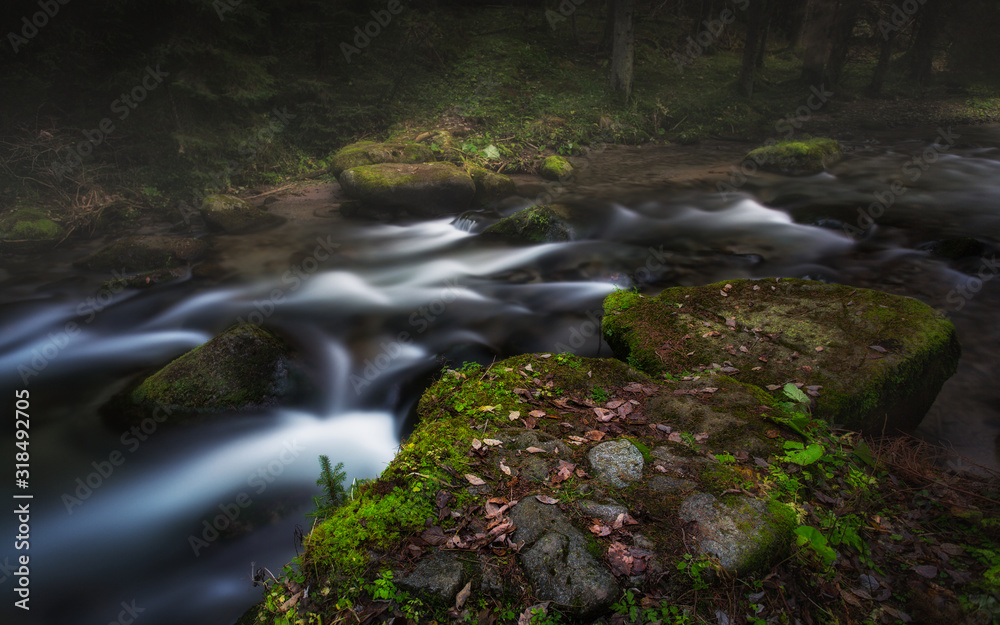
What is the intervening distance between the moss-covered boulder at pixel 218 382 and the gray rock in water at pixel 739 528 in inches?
181

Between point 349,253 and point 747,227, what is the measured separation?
787 cm

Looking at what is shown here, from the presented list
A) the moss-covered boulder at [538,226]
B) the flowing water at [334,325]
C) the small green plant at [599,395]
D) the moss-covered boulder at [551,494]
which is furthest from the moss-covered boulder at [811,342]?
the moss-covered boulder at [538,226]

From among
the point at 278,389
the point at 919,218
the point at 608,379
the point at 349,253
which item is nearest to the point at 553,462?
the point at 608,379

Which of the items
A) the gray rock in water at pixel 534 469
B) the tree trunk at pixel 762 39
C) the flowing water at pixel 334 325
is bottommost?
the flowing water at pixel 334 325

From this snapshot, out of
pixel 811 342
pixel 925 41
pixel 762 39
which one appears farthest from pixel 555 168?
pixel 925 41

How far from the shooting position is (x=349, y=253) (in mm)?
9859

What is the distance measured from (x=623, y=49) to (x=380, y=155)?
988cm

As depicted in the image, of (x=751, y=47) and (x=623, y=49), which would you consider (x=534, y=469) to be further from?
(x=751, y=47)

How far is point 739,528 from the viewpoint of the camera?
98.0 inches

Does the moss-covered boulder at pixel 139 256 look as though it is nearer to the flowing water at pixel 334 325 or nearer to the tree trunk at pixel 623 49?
the flowing water at pixel 334 325

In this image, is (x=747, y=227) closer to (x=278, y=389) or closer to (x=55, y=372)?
(x=278, y=389)

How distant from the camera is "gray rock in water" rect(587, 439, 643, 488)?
2.85m

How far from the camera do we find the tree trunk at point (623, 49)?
634 inches

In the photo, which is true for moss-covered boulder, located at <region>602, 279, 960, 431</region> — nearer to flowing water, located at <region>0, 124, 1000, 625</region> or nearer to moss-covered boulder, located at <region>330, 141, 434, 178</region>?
flowing water, located at <region>0, 124, 1000, 625</region>
